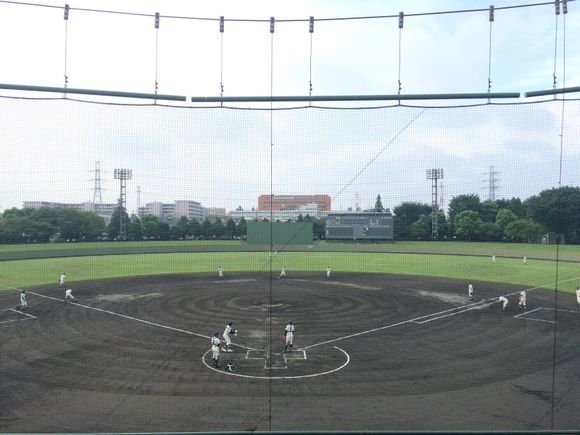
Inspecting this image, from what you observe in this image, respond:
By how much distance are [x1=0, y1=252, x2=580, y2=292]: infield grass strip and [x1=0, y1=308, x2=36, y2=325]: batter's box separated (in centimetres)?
784

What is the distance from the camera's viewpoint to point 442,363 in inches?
465

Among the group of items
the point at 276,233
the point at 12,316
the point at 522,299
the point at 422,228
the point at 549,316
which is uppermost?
the point at 422,228

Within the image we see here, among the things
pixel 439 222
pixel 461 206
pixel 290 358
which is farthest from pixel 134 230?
pixel 461 206

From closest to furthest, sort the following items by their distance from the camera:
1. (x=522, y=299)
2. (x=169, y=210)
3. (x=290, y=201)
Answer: (x=290, y=201)
(x=169, y=210)
(x=522, y=299)

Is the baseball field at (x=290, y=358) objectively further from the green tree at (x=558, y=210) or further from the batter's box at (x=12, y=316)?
the green tree at (x=558, y=210)

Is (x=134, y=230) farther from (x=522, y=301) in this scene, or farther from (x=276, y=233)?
(x=522, y=301)

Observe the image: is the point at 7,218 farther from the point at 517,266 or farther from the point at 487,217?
the point at 517,266

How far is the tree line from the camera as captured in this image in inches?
496

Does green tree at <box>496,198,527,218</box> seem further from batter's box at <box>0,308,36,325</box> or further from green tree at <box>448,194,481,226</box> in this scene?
batter's box at <box>0,308,36,325</box>

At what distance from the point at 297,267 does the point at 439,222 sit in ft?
84.5

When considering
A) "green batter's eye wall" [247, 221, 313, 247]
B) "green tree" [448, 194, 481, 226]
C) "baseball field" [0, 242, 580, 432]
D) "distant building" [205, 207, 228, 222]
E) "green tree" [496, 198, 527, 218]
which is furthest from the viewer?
"green batter's eye wall" [247, 221, 313, 247]

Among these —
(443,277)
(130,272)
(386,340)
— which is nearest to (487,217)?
(386,340)

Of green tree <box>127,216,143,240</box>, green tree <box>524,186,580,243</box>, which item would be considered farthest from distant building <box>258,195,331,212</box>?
green tree <box>127,216,143,240</box>

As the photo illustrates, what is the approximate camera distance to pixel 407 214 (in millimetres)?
11922
